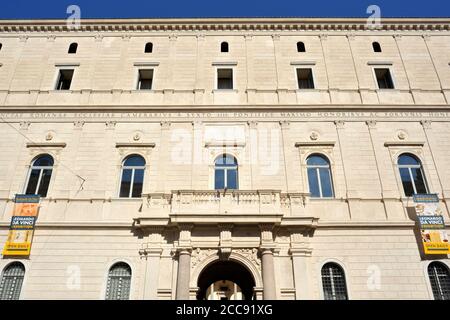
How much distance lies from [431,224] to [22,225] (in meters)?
17.3

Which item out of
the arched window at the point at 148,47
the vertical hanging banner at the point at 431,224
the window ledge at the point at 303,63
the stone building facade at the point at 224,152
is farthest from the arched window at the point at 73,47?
the vertical hanging banner at the point at 431,224

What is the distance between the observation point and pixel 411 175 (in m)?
16.6

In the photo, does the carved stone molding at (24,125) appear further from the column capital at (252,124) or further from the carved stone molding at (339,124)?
the carved stone molding at (339,124)

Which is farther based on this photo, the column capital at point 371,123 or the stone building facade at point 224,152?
the column capital at point 371,123

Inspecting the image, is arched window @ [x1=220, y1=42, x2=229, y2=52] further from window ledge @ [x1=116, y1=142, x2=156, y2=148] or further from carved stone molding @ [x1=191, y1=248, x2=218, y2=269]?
carved stone molding @ [x1=191, y1=248, x2=218, y2=269]

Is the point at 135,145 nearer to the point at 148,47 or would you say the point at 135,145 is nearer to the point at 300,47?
the point at 148,47

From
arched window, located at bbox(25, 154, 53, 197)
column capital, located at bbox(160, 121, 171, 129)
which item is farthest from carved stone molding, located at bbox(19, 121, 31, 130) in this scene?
column capital, located at bbox(160, 121, 171, 129)

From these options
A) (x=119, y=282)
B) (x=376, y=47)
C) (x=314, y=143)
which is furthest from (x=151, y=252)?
(x=376, y=47)

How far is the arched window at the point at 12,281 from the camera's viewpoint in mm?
13836

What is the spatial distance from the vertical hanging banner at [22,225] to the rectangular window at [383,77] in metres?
18.8

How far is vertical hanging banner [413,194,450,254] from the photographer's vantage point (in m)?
14.3

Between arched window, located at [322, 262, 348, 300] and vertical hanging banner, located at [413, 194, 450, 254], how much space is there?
3.63 meters

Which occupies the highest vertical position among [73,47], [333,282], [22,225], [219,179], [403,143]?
[73,47]
